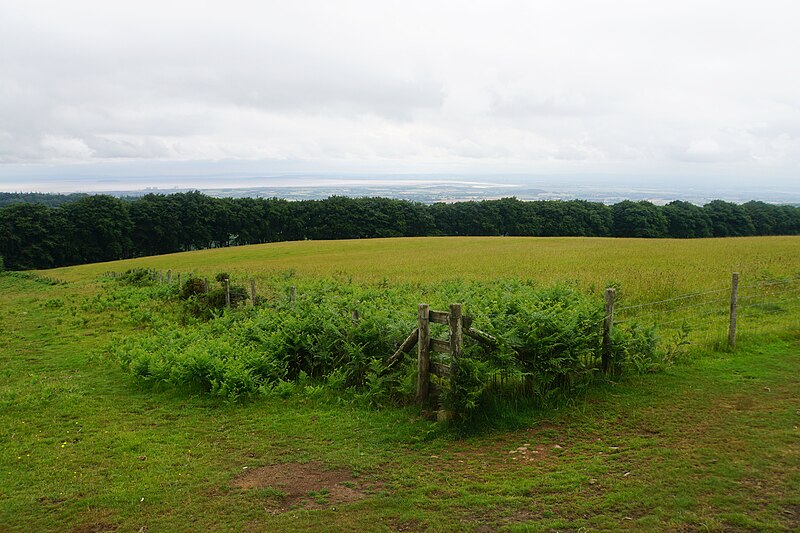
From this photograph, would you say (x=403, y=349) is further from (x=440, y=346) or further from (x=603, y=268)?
(x=603, y=268)

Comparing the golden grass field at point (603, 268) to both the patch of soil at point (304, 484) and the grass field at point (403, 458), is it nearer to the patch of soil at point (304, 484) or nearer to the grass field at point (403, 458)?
the grass field at point (403, 458)

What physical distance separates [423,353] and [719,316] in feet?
37.2

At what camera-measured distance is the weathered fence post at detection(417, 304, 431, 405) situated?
912 cm

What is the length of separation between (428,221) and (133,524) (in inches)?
3595

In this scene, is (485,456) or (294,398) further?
(294,398)

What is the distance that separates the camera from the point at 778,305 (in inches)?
658

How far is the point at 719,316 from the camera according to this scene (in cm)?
1584

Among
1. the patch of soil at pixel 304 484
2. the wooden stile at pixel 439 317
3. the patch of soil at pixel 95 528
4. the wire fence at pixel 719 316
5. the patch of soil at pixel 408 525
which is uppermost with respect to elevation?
the wooden stile at pixel 439 317

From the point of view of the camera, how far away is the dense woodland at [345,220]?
77.2 meters

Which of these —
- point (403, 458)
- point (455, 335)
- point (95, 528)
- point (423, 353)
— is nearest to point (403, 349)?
point (423, 353)

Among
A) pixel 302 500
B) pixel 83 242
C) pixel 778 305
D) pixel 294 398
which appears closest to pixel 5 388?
pixel 294 398

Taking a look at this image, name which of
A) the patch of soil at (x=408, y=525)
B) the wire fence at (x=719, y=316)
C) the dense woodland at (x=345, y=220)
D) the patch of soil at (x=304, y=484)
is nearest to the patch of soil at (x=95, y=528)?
the patch of soil at (x=304, y=484)

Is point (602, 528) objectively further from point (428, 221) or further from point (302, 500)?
Answer: point (428, 221)

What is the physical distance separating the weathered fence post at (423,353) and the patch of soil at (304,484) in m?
2.37
